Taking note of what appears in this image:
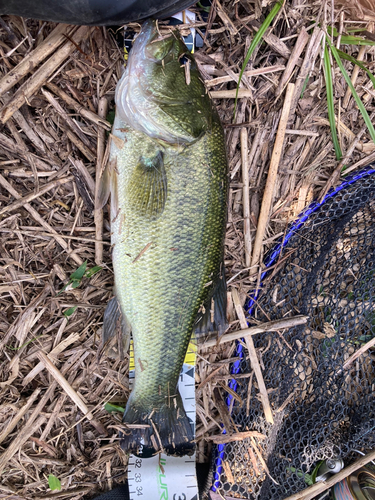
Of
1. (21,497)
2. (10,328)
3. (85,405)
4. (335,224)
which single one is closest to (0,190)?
(10,328)

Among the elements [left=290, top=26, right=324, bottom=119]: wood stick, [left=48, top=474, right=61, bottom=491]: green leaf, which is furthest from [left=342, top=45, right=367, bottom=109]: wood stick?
[left=48, top=474, right=61, bottom=491]: green leaf

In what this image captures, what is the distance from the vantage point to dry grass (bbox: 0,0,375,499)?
2135 millimetres

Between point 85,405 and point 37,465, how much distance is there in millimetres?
531

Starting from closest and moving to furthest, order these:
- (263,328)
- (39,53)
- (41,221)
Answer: (39,53), (41,221), (263,328)

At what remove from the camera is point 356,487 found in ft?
8.25

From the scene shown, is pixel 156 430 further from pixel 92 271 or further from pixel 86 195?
pixel 86 195

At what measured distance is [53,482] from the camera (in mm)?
2344

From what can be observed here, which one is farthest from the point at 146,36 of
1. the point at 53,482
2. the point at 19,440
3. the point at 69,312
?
the point at 53,482

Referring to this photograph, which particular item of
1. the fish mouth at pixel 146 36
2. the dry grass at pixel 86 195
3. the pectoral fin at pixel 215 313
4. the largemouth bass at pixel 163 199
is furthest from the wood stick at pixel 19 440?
the fish mouth at pixel 146 36

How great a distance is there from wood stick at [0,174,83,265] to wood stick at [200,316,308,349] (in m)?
1.09

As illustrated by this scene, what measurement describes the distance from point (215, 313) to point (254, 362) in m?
0.59

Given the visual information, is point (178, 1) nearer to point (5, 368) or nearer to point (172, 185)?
point (172, 185)

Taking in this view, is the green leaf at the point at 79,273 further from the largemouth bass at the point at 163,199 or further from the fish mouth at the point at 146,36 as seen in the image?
the fish mouth at the point at 146,36

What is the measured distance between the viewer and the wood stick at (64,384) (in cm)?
233
